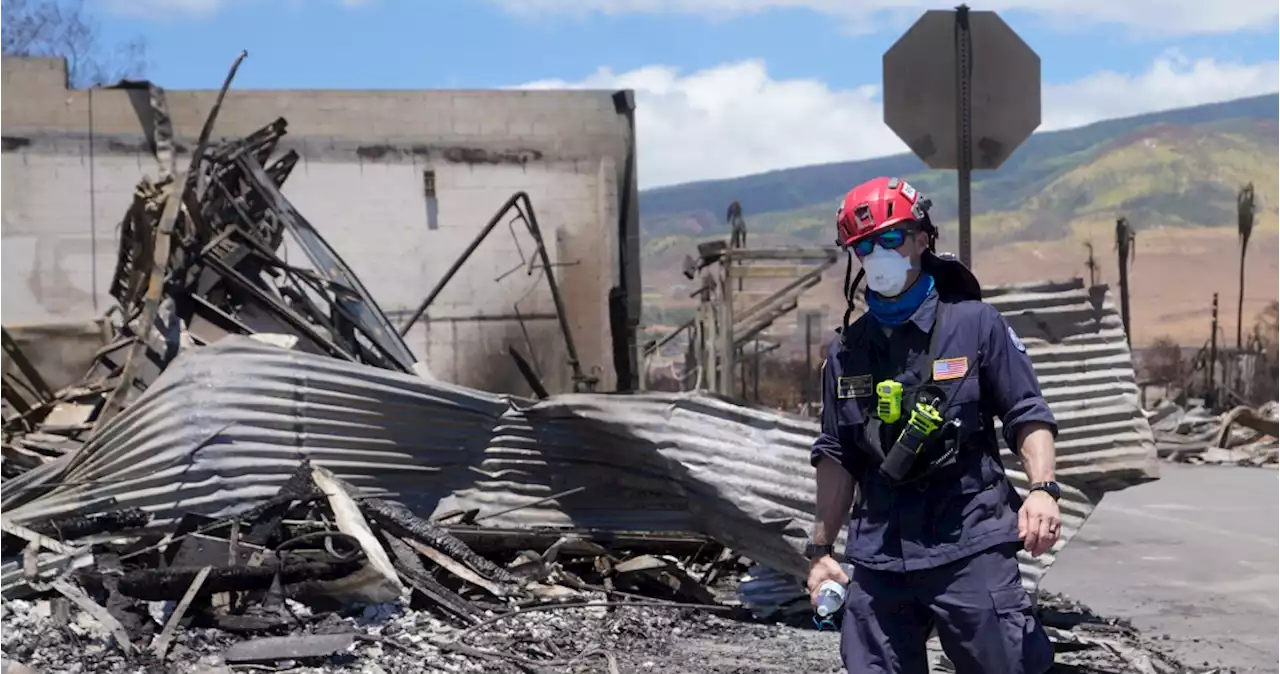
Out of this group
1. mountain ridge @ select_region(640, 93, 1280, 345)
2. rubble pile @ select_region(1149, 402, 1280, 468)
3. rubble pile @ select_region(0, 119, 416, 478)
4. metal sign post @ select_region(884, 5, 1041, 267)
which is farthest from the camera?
mountain ridge @ select_region(640, 93, 1280, 345)

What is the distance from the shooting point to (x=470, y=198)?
17109mm

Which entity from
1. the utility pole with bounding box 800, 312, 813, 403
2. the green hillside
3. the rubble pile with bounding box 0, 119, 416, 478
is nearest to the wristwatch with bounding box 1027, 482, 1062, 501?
the rubble pile with bounding box 0, 119, 416, 478

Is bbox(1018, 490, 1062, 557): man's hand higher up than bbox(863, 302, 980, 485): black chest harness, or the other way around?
bbox(863, 302, 980, 485): black chest harness

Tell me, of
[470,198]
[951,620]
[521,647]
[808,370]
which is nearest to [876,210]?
[951,620]

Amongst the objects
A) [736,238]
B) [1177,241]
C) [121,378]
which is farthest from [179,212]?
[1177,241]

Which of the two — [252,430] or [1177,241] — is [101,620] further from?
[1177,241]

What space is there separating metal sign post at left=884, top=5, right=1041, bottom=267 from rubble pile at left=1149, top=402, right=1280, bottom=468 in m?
11.6

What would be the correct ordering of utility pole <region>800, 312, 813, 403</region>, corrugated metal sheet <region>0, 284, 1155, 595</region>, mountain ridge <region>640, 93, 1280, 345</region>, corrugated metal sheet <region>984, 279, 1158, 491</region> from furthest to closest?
mountain ridge <region>640, 93, 1280, 345</region> < utility pole <region>800, 312, 813, 403</region> < corrugated metal sheet <region>0, 284, 1155, 595</region> < corrugated metal sheet <region>984, 279, 1158, 491</region>

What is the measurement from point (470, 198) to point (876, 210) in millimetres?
13910

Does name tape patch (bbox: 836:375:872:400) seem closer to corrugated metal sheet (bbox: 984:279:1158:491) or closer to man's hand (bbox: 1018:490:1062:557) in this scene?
man's hand (bbox: 1018:490:1062:557)

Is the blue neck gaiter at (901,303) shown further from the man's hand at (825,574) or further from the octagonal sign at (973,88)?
the octagonal sign at (973,88)

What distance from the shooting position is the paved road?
6.34 metres

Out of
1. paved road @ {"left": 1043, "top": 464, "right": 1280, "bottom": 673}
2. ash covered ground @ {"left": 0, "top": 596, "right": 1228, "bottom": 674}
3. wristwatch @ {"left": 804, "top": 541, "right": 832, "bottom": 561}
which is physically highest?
wristwatch @ {"left": 804, "top": 541, "right": 832, "bottom": 561}

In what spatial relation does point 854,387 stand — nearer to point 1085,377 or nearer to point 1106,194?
point 1085,377
